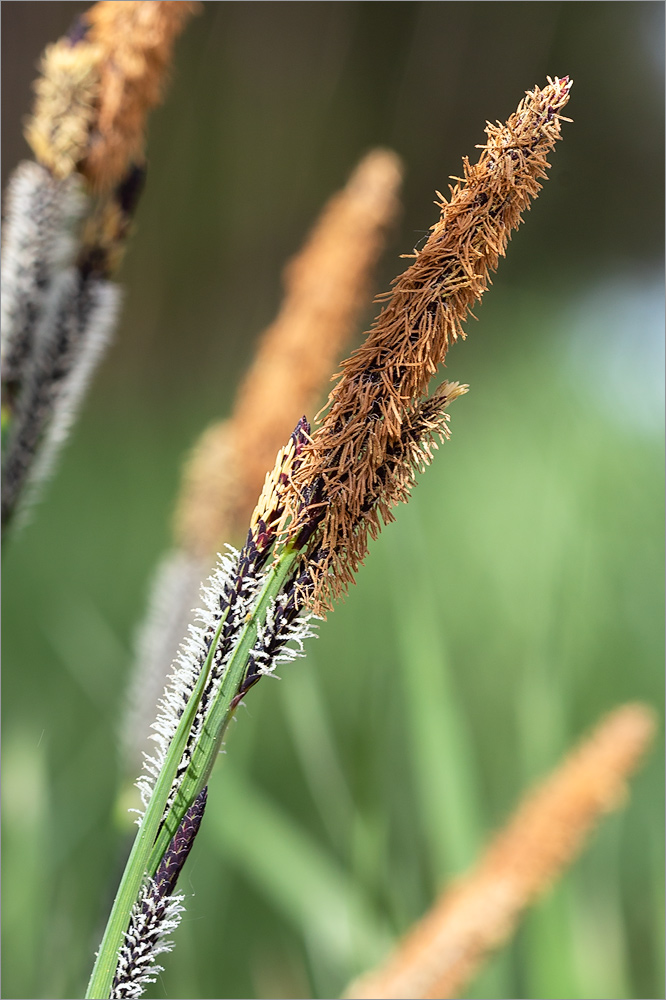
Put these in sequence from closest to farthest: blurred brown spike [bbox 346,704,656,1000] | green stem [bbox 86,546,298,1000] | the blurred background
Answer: green stem [bbox 86,546,298,1000] < blurred brown spike [bbox 346,704,656,1000] < the blurred background

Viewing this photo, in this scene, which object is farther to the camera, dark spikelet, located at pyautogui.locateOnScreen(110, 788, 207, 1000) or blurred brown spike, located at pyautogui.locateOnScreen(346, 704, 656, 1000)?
blurred brown spike, located at pyautogui.locateOnScreen(346, 704, 656, 1000)

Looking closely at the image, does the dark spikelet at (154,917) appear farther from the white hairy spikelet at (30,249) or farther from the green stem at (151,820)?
the white hairy spikelet at (30,249)

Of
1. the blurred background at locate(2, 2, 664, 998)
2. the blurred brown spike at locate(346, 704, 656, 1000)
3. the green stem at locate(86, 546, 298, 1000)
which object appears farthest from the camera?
the blurred background at locate(2, 2, 664, 998)

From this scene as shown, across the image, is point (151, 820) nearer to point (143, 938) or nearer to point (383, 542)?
point (143, 938)

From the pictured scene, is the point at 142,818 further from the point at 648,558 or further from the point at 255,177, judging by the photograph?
the point at 255,177

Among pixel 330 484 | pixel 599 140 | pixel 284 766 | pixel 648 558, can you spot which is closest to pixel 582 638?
pixel 648 558

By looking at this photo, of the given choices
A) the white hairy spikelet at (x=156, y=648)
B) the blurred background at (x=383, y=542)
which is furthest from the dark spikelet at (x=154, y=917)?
the blurred background at (x=383, y=542)

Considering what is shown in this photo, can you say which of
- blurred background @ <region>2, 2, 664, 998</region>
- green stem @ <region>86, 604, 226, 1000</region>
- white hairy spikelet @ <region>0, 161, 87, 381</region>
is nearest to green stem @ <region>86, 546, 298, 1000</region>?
green stem @ <region>86, 604, 226, 1000</region>

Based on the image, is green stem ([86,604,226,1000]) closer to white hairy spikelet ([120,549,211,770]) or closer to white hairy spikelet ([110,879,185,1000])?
white hairy spikelet ([110,879,185,1000])

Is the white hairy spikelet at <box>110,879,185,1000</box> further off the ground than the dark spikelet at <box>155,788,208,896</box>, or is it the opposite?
the dark spikelet at <box>155,788,208,896</box>
